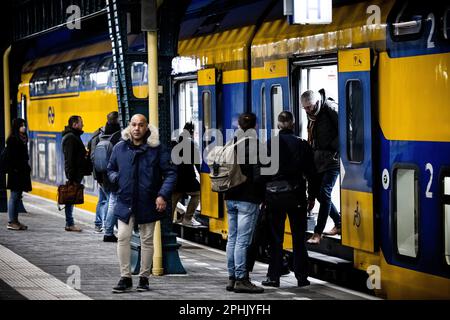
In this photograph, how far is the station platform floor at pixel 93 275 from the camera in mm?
10453

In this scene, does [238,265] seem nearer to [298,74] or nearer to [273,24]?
[298,74]

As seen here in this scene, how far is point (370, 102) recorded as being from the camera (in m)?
10.1

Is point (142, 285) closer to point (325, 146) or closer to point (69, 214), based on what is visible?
point (325, 146)

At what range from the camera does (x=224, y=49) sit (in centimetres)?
1400

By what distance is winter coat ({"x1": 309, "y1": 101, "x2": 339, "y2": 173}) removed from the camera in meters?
11.8

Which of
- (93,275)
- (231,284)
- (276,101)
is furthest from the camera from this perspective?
(276,101)

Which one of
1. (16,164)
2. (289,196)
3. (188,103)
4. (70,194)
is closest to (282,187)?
(289,196)

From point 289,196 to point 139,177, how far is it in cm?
153

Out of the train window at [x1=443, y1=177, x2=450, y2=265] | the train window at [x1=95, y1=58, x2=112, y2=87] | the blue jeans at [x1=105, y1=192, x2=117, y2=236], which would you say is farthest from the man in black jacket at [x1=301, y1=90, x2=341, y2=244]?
the train window at [x1=95, y1=58, x2=112, y2=87]

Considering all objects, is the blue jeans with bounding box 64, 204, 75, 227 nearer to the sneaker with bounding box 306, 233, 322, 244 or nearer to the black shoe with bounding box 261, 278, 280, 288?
the sneaker with bounding box 306, 233, 322, 244

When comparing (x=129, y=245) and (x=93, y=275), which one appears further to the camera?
(x=93, y=275)

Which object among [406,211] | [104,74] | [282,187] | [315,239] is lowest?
[315,239]

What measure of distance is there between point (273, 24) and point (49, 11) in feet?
27.3

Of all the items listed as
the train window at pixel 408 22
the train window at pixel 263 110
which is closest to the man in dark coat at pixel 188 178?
the train window at pixel 263 110
